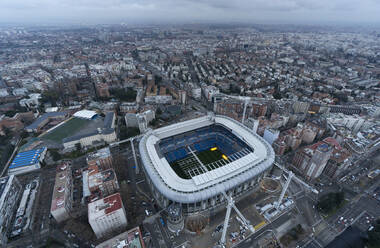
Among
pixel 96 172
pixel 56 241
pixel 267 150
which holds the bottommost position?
pixel 56 241

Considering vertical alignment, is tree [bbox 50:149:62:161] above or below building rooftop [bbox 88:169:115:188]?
below

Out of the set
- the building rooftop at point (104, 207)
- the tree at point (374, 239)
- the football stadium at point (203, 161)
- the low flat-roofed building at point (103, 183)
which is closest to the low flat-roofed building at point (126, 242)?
the building rooftop at point (104, 207)

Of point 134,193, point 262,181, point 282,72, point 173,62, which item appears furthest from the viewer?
point 173,62

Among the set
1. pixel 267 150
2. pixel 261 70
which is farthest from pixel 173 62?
pixel 267 150

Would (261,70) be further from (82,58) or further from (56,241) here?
(82,58)

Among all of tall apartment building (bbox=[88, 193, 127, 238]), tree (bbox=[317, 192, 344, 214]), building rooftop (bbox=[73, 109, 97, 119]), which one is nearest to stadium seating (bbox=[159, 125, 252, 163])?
tree (bbox=[317, 192, 344, 214])

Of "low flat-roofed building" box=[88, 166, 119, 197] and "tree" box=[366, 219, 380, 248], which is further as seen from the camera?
"low flat-roofed building" box=[88, 166, 119, 197]

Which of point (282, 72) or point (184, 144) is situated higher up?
point (282, 72)

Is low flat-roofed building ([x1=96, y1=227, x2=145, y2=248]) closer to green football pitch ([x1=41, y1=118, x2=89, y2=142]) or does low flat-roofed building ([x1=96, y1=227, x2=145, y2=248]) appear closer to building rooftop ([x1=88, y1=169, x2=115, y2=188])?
building rooftop ([x1=88, y1=169, x2=115, y2=188])
